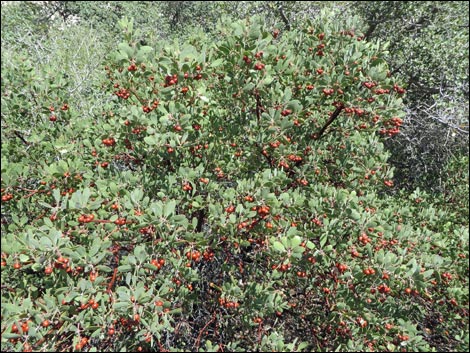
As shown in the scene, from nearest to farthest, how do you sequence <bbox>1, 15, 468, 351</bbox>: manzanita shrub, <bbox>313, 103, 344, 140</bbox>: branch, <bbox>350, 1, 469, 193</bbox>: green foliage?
<bbox>1, 15, 468, 351</bbox>: manzanita shrub
<bbox>313, 103, 344, 140</bbox>: branch
<bbox>350, 1, 469, 193</bbox>: green foliage

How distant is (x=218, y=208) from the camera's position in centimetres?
306

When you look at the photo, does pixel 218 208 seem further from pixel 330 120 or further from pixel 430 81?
pixel 430 81

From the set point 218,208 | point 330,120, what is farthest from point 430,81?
point 218,208

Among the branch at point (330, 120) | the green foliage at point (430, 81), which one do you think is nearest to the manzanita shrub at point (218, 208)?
the branch at point (330, 120)

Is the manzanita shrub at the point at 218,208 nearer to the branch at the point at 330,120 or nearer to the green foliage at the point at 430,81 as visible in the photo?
the branch at the point at 330,120

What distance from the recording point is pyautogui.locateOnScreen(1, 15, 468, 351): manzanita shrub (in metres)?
2.79

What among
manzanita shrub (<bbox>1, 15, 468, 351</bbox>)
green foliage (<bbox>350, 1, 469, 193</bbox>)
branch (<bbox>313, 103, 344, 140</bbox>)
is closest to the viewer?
manzanita shrub (<bbox>1, 15, 468, 351</bbox>)

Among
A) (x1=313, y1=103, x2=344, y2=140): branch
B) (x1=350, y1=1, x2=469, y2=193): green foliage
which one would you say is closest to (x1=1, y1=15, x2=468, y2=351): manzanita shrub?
(x1=313, y1=103, x2=344, y2=140): branch

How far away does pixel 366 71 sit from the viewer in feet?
11.9

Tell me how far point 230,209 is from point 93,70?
7.20 meters

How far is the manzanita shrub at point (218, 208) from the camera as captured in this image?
2791mm

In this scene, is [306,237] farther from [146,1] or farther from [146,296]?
[146,1]

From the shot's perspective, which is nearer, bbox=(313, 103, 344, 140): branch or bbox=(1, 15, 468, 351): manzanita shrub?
bbox=(1, 15, 468, 351): manzanita shrub

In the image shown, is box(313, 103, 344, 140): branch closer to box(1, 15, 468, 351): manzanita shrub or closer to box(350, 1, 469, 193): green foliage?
box(1, 15, 468, 351): manzanita shrub
